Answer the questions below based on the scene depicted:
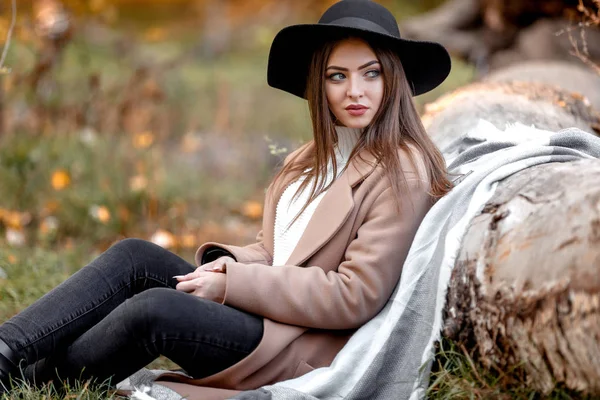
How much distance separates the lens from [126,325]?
2203 mm

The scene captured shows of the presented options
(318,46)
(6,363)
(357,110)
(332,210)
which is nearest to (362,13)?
(318,46)

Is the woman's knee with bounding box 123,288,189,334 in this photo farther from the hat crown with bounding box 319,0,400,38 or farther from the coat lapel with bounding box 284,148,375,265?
the hat crown with bounding box 319,0,400,38

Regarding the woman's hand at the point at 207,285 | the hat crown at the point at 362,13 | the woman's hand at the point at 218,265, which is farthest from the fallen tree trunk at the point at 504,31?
the woman's hand at the point at 207,285

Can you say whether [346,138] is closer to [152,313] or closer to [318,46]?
[318,46]

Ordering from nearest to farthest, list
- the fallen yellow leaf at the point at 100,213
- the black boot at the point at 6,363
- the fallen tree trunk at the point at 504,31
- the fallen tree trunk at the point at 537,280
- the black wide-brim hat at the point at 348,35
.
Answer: the fallen tree trunk at the point at 537,280
the black boot at the point at 6,363
the black wide-brim hat at the point at 348,35
the fallen yellow leaf at the point at 100,213
the fallen tree trunk at the point at 504,31

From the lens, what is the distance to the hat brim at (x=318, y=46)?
→ 2.46 metres

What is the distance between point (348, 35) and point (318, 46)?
130 millimetres

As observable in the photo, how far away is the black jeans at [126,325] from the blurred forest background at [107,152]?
0.85 m

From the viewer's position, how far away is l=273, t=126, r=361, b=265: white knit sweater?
8.29 ft

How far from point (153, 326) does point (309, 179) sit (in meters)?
0.75

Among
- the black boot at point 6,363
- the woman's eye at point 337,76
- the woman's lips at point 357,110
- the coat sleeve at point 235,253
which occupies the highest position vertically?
the woman's eye at point 337,76

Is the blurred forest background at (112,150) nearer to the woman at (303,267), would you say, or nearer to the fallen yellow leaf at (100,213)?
the fallen yellow leaf at (100,213)

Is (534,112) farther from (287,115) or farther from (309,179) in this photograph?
(287,115)

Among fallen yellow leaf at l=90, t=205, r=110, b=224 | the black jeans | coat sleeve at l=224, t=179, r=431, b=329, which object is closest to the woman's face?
coat sleeve at l=224, t=179, r=431, b=329
